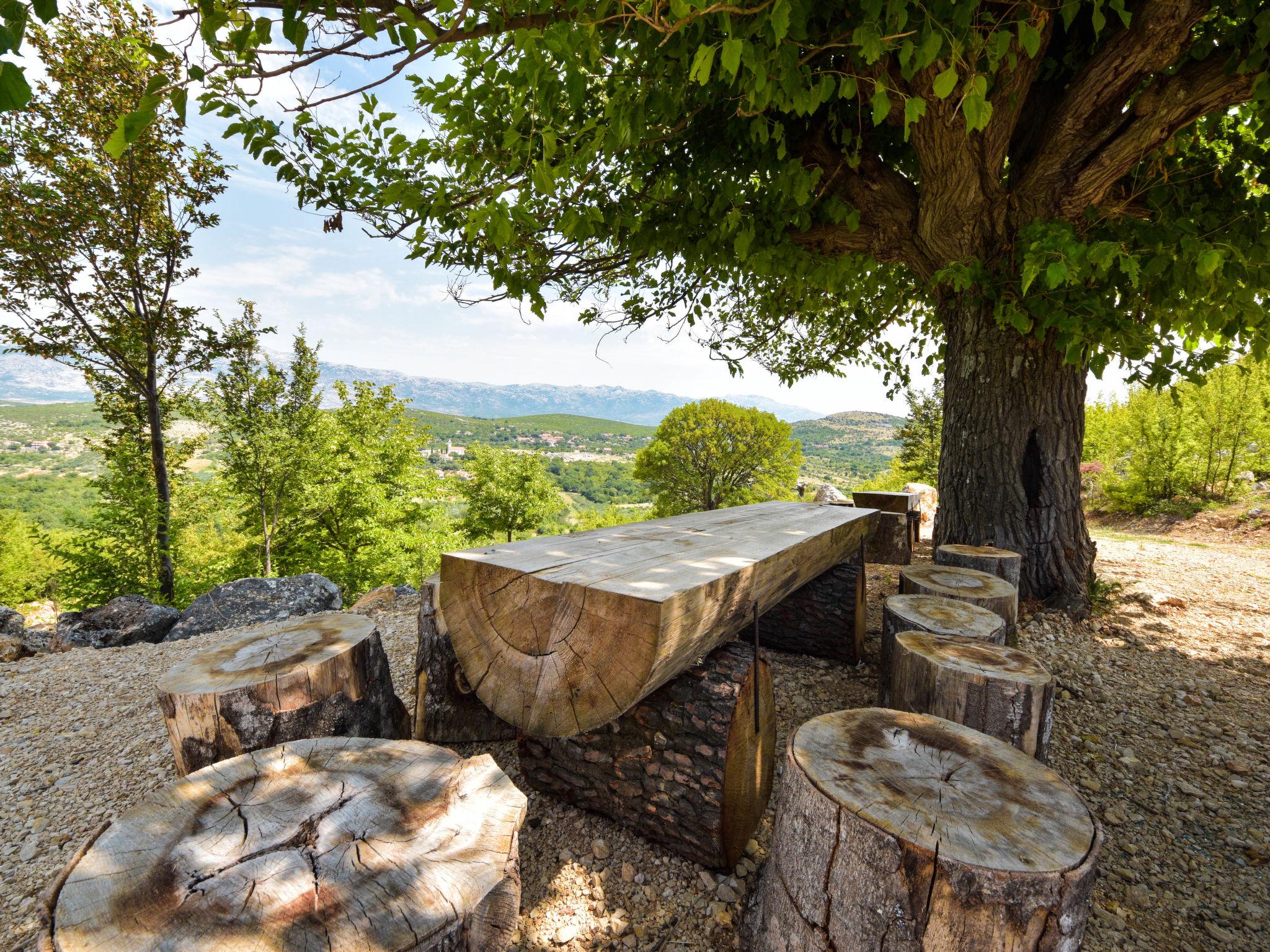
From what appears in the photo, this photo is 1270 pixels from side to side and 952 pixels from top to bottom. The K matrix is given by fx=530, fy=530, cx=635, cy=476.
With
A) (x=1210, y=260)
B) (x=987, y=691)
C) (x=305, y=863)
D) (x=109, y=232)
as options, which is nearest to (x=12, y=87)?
(x=305, y=863)

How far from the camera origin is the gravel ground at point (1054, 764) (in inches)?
71.1

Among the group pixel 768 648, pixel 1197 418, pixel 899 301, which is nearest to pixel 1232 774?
pixel 768 648

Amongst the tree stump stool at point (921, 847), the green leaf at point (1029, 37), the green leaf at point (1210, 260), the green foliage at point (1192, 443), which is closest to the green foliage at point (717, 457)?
the green foliage at point (1192, 443)

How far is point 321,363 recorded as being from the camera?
18812mm

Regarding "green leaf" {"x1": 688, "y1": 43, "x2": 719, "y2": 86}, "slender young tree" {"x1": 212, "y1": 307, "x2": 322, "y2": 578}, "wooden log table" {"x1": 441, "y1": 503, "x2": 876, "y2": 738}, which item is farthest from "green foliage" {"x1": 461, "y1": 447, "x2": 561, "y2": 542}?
"green leaf" {"x1": 688, "y1": 43, "x2": 719, "y2": 86}

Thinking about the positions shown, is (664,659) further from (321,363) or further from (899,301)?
(321,363)

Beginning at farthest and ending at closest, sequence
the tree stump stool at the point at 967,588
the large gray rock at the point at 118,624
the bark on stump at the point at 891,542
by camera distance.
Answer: the large gray rock at the point at 118,624 → the bark on stump at the point at 891,542 → the tree stump stool at the point at 967,588

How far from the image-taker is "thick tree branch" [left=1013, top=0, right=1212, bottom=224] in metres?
3.03

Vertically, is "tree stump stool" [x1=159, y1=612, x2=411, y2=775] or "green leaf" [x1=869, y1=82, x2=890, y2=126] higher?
"green leaf" [x1=869, y1=82, x2=890, y2=126]

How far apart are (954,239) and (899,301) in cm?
231

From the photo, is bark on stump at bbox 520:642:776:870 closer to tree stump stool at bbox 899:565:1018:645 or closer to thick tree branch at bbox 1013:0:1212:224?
tree stump stool at bbox 899:565:1018:645

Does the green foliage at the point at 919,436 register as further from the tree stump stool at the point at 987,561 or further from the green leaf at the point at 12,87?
the green leaf at the point at 12,87

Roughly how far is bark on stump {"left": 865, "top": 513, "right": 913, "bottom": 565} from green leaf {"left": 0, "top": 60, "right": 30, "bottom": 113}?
5625mm

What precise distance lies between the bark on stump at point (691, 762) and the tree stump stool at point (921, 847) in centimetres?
38
